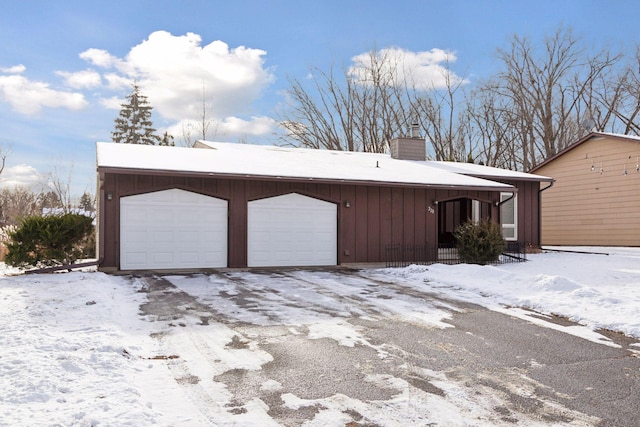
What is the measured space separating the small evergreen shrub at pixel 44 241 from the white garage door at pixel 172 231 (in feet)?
3.43

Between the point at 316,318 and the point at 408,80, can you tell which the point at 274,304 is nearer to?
the point at 316,318

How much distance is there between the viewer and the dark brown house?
427 inches

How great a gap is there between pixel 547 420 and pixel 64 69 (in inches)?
802

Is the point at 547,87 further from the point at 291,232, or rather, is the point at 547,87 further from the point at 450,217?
the point at 291,232

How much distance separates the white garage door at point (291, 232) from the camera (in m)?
12.0

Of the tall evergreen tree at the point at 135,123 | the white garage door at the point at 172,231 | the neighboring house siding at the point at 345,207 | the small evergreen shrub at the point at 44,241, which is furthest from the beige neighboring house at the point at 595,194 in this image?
the tall evergreen tree at the point at 135,123

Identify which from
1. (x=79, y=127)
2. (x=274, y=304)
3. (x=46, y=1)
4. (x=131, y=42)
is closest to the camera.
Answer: (x=274, y=304)

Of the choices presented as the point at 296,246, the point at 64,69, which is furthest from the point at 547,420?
the point at 64,69

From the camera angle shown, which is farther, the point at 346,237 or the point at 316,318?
the point at 346,237

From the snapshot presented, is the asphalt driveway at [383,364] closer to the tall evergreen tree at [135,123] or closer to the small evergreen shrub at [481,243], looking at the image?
the small evergreen shrub at [481,243]

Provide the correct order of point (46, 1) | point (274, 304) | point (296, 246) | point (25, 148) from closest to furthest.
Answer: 1. point (274, 304)
2. point (46, 1)
3. point (296, 246)
4. point (25, 148)

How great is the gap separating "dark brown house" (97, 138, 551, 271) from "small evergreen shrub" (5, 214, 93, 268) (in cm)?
63

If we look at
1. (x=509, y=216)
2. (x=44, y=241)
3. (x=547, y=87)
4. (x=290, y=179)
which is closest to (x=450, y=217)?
(x=509, y=216)

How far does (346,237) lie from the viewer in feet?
42.3
